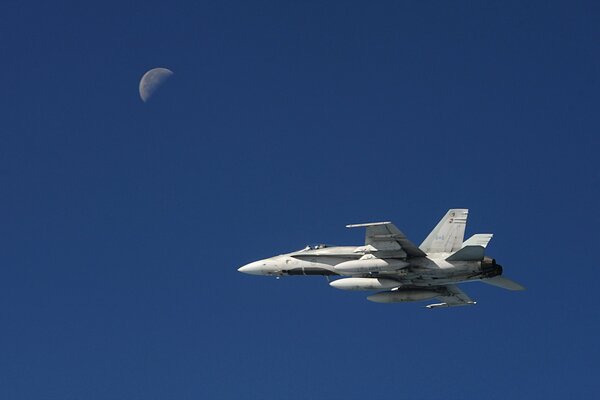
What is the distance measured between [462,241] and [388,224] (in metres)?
7.60

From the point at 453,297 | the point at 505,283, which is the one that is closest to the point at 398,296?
the point at 453,297

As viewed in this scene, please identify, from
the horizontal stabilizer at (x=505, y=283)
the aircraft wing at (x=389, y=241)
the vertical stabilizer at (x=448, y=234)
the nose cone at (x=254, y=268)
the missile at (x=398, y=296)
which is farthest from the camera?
the nose cone at (x=254, y=268)

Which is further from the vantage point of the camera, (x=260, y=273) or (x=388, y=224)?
(x=260, y=273)

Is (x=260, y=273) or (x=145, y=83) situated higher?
(x=145, y=83)

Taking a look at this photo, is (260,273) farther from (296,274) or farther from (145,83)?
(145,83)

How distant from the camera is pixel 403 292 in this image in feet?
274

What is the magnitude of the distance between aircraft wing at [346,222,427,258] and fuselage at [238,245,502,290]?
2.04 feet

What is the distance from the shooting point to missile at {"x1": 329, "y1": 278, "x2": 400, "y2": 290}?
Result: 7962 centimetres

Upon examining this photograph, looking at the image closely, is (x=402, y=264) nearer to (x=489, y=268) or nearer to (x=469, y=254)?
(x=469, y=254)

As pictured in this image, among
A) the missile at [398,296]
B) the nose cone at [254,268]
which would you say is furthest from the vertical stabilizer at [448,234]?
the nose cone at [254,268]

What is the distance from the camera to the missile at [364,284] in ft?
261

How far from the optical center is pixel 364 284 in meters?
80.0

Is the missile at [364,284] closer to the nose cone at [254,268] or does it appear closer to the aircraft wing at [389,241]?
the aircraft wing at [389,241]

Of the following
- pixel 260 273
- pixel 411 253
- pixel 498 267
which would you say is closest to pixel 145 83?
pixel 260 273
